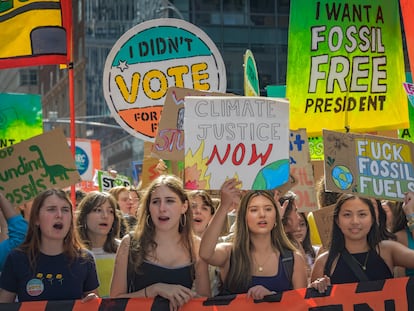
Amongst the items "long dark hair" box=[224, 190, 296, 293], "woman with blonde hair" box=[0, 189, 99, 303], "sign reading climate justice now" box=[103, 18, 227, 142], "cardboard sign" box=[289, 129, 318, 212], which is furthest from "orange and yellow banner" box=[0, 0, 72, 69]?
"long dark hair" box=[224, 190, 296, 293]

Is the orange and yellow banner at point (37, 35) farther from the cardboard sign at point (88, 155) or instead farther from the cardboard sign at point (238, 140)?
the cardboard sign at point (88, 155)

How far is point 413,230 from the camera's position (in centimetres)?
525

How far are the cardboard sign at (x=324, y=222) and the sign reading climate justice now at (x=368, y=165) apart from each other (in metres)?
0.42

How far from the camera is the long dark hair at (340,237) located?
5180 mm

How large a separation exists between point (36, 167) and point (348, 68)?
2868 mm

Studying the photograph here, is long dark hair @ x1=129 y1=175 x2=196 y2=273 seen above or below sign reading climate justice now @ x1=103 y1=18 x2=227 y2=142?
below

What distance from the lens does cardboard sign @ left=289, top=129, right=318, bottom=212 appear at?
5.90 m

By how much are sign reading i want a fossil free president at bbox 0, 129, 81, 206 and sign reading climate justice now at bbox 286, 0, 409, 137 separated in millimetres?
2462

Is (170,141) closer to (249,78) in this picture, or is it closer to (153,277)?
(153,277)

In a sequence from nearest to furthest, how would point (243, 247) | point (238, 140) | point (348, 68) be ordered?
point (243, 247) → point (238, 140) → point (348, 68)

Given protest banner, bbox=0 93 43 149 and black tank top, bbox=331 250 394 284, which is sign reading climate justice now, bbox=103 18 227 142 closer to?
black tank top, bbox=331 250 394 284

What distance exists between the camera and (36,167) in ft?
19.9

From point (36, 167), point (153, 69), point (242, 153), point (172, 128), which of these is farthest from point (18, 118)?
point (242, 153)

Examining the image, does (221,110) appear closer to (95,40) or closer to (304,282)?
(304,282)
